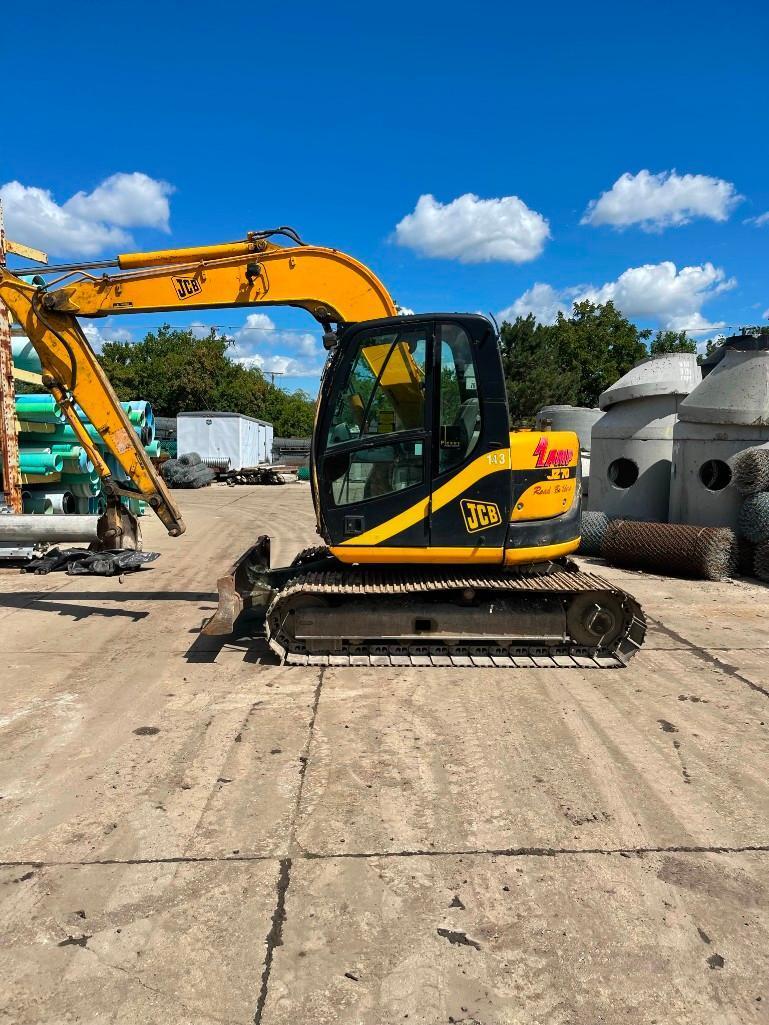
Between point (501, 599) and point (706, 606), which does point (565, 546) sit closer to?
point (501, 599)

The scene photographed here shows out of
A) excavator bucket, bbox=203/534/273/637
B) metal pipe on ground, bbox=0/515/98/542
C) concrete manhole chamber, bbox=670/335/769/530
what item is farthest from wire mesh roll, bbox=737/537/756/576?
metal pipe on ground, bbox=0/515/98/542

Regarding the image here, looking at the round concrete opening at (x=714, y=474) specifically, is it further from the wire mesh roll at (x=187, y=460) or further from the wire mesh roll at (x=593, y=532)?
the wire mesh roll at (x=187, y=460)

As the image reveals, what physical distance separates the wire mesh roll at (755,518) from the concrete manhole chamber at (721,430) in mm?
275

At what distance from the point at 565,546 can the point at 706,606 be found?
311 cm

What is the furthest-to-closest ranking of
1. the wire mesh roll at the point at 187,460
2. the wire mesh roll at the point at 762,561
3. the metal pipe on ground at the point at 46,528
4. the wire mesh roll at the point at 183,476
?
the wire mesh roll at the point at 187,460
the wire mesh roll at the point at 183,476
the metal pipe on ground at the point at 46,528
the wire mesh roll at the point at 762,561

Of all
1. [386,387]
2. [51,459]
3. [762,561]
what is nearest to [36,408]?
[51,459]

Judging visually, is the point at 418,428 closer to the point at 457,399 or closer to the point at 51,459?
the point at 457,399

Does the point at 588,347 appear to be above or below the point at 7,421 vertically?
above

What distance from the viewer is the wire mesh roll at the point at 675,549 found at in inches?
354

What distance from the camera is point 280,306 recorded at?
618 cm

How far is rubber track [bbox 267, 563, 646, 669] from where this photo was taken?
524cm

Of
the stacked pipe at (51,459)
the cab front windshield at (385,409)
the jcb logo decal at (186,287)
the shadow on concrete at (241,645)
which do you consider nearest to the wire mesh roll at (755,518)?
the cab front windshield at (385,409)

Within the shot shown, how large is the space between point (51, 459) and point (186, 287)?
264 inches

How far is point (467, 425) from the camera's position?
525 centimetres
